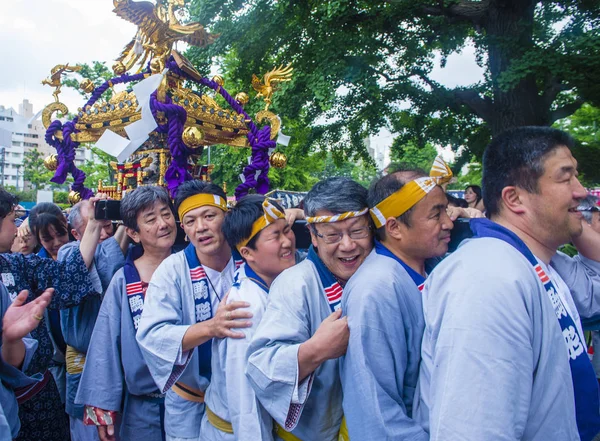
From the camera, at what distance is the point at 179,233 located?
351cm

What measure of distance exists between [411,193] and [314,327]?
70 centimetres

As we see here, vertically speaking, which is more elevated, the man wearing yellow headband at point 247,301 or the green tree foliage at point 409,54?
the green tree foliage at point 409,54

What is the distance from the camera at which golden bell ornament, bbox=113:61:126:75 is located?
3.82m

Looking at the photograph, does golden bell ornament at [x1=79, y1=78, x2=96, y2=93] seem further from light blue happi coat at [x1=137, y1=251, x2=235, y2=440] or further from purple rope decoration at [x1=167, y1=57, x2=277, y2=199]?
light blue happi coat at [x1=137, y1=251, x2=235, y2=440]

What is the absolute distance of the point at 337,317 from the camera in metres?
1.83

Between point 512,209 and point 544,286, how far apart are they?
Answer: 297mm

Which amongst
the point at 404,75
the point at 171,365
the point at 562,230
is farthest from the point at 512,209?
the point at 404,75

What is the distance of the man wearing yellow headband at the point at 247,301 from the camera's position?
1991 millimetres

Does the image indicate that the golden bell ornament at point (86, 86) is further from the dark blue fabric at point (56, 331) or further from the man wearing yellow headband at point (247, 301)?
the man wearing yellow headband at point (247, 301)

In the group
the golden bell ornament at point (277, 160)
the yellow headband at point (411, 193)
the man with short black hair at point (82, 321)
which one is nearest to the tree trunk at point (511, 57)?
the golden bell ornament at point (277, 160)

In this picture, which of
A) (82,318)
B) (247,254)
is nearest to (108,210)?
(82,318)

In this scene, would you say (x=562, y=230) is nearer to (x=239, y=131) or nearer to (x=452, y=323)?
(x=452, y=323)

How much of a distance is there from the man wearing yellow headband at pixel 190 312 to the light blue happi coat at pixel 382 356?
596 millimetres

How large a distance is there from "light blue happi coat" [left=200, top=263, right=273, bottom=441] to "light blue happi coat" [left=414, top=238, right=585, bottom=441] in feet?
2.84
